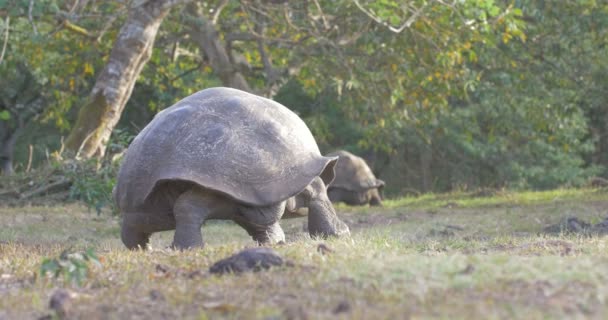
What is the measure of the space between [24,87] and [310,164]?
22766mm

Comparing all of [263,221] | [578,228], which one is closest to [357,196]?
[578,228]

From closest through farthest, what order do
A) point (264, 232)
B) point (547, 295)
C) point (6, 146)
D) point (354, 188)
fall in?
point (547, 295) < point (264, 232) < point (354, 188) < point (6, 146)

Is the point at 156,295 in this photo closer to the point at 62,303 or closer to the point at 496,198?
the point at 62,303

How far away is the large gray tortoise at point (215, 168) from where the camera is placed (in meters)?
6.84

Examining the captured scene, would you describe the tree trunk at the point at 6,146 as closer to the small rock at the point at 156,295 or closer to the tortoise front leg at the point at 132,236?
the tortoise front leg at the point at 132,236

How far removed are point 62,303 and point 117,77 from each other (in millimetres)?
9614

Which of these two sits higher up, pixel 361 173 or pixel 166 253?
pixel 166 253

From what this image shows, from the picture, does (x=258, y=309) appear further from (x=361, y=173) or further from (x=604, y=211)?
(x=361, y=173)

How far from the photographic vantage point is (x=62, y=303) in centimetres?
423

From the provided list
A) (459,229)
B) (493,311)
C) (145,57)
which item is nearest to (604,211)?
(459,229)

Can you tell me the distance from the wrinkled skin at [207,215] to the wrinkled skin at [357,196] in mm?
10561

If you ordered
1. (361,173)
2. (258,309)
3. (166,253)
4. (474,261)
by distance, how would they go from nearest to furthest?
(258,309) → (474,261) → (166,253) → (361,173)

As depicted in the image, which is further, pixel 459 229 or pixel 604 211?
Answer: pixel 604 211

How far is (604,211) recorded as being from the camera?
13312 mm
